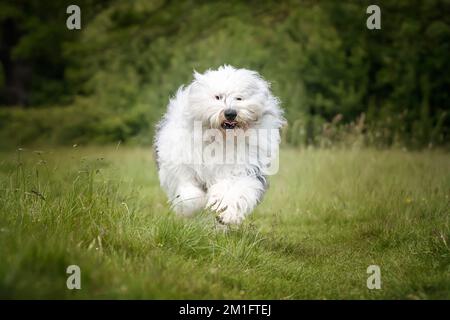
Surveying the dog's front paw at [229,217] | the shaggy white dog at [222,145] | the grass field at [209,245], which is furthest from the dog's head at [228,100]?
the grass field at [209,245]

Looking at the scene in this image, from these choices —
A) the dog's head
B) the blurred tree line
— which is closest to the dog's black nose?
the dog's head

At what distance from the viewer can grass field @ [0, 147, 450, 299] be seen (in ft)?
11.9

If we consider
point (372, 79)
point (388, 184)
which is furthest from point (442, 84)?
point (388, 184)

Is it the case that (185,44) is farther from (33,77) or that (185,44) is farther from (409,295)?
(409,295)

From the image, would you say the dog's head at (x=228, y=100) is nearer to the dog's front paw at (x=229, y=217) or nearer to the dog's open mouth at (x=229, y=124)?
the dog's open mouth at (x=229, y=124)

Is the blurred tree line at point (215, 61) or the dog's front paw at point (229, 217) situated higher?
the blurred tree line at point (215, 61)

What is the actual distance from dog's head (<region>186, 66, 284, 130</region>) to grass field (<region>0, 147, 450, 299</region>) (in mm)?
820

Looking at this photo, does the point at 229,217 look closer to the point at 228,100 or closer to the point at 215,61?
the point at 228,100

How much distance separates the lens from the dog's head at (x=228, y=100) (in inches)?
215

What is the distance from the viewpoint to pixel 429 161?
29.8 feet

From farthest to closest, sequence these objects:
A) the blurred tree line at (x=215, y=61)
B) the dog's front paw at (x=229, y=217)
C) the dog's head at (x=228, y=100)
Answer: the blurred tree line at (x=215, y=61) → the dog's head at (x=228, y=100) → the dog's front paw at (x=229, y=217)

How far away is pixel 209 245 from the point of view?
467 cm

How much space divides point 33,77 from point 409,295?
1638 cm

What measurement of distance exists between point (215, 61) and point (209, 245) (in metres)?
10.1
